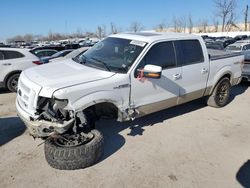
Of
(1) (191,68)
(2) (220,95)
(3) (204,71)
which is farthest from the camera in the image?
(2) (220,95)

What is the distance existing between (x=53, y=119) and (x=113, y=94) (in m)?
1.06

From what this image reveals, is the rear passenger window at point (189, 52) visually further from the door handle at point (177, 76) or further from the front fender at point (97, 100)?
the front fender at point (97, 100)

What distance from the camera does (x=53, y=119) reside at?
3520 mm

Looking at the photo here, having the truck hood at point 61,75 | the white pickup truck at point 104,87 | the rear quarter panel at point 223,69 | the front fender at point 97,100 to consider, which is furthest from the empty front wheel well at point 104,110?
the rear quarter panel at point 223,69

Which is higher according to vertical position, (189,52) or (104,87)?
(189,52)

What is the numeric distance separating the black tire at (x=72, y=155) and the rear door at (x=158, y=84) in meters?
1.15

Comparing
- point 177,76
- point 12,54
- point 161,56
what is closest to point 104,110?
point 161,56

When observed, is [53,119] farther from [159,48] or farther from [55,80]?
[159,48]

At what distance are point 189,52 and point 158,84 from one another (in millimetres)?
1146

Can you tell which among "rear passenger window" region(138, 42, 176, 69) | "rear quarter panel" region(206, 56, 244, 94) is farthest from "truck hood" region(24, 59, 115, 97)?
"rear quarter panel" region(206, 56, 244, 94)

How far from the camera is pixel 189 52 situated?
5.30 metres

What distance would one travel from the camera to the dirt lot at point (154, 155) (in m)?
3.52

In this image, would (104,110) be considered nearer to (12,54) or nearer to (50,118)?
(50,118)

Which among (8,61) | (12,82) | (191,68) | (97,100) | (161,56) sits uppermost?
(161,56)
